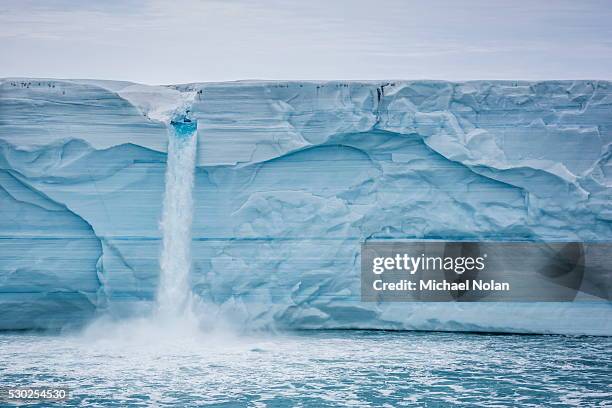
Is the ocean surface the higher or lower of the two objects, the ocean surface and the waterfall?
the lower

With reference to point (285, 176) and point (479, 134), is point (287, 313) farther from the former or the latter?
point (479, 134)

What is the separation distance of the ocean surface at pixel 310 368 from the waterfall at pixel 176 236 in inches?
13.9

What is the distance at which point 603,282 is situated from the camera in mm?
8625

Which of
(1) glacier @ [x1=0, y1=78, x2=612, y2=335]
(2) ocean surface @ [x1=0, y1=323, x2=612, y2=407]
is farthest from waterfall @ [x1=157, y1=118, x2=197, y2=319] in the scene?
(2) ocean surface @ [x1=0, y1=323, x2=612, y2=407]

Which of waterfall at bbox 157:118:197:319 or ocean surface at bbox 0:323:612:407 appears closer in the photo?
ocean surface at bbox 0:323:612:407

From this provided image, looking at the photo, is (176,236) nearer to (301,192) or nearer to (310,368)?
(301,192)

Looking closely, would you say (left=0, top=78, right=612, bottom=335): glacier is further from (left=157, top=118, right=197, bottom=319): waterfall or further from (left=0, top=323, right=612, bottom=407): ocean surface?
(left=0, top=323, right=612, bottom=407): ocean surface

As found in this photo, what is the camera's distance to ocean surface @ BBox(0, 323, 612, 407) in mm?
6312

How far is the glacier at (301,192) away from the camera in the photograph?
8672mm

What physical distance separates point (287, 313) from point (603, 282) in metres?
3.13

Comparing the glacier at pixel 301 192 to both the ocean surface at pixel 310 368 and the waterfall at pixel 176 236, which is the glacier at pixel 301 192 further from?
the ocean surface at pixel 310 368

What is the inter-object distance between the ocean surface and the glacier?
0.32 metres

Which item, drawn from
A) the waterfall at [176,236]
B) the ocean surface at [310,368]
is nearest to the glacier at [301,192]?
the waterfall at [176,236]

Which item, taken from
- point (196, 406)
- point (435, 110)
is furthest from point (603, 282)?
point (196, 406)
